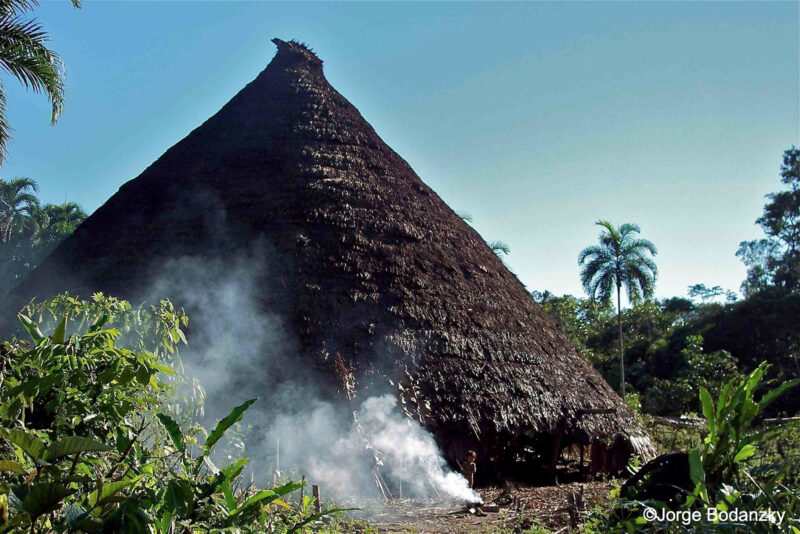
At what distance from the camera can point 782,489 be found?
11.0 ft

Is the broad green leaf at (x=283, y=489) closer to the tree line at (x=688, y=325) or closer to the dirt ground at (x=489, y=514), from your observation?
the dirt ground at (x=489, y=514)

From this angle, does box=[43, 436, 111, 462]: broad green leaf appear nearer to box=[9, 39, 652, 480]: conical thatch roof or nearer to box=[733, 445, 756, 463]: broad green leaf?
box=[733, 445, 756, 463]: broad green leaf

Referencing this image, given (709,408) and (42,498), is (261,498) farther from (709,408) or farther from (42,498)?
(709,408)

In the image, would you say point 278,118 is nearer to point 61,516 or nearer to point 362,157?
point 362,157

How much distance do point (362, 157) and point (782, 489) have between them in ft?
26.8

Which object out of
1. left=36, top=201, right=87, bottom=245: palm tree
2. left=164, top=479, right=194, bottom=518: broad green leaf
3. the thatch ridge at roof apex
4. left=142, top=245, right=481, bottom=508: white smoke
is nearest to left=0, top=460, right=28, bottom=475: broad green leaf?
left=164, top=479, right=194, bottom=518: broad green leaf

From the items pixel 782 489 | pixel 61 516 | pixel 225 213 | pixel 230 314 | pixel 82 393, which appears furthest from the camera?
pixel 225 213

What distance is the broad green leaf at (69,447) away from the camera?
1495 millimetres

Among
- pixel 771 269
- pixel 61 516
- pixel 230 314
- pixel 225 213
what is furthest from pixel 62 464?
pixel 771 269

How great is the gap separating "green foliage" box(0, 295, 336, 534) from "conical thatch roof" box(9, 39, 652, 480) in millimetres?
5460

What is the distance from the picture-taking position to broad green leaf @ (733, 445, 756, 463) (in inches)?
123

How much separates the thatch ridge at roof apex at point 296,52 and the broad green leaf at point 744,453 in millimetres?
10606

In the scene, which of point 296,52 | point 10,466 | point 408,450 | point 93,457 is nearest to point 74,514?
point 10,466

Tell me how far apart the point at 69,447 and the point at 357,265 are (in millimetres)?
7146
